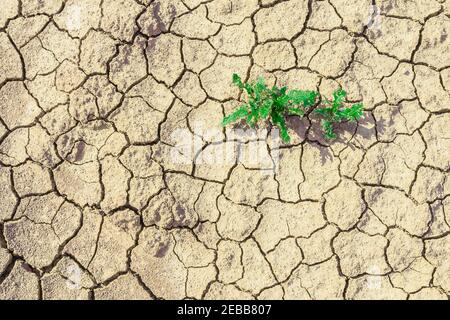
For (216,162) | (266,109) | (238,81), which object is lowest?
(216,162)

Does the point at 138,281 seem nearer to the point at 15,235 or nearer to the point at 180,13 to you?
the point at 15,235

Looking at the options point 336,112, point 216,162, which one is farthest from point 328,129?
point 216,162

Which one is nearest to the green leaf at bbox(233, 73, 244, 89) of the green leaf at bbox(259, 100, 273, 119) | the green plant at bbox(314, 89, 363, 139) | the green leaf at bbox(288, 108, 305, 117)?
the green leaf at bbox(259, 100, 273, 119)

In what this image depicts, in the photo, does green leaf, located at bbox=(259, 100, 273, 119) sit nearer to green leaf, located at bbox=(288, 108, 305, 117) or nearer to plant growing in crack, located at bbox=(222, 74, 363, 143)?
plant growing in crack, located at bbox=(222, 74, 363, 143)

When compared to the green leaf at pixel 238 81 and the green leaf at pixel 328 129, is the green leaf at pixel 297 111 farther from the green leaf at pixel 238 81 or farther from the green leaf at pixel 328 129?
the green leaf at pixel 238 81

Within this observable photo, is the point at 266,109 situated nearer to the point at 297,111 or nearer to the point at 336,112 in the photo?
the point at 297,111

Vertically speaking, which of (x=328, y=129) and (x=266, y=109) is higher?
(x=266, y=109)

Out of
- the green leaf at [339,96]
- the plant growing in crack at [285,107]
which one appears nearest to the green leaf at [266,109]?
the plant growing in crack at [285,107]
